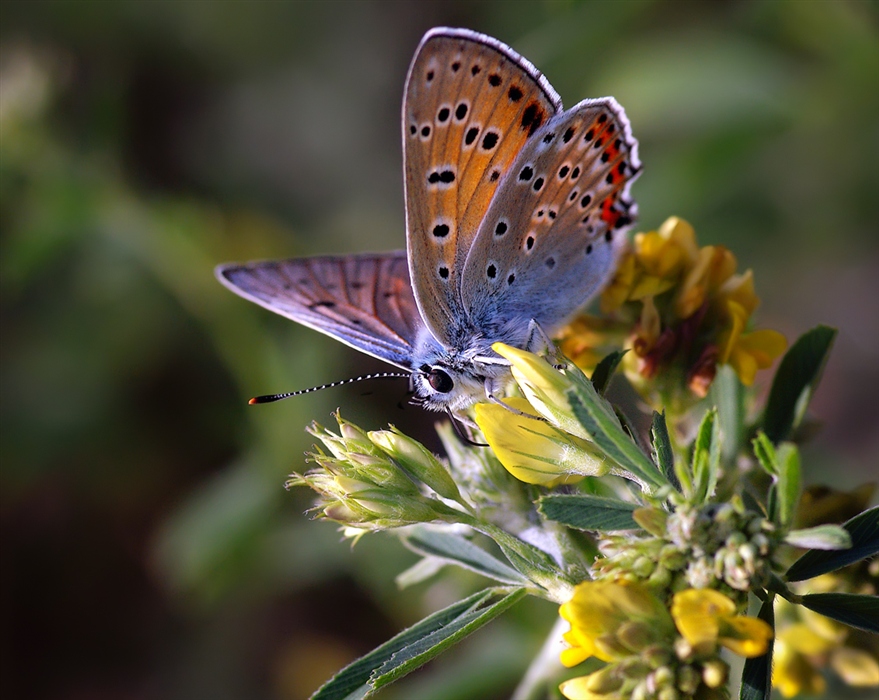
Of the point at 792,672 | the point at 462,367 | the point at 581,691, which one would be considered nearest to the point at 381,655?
the point at 581,691

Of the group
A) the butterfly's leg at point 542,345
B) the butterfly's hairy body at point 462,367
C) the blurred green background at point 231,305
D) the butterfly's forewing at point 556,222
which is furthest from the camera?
the blurred green background at point 231,305

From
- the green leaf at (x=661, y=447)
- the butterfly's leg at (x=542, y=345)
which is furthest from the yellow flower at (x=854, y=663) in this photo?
the butterfly's leg at (x=542, y=345)

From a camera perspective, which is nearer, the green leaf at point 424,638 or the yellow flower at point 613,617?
the yellow flower at point 613,617

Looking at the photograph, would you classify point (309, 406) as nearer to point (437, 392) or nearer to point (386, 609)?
point (386, 609)

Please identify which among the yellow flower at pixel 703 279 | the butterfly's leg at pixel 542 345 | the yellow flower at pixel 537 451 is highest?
the butterfly's leg at pixel 542 345

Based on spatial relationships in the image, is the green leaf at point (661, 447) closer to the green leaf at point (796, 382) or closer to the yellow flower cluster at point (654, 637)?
the yellow flower cluster at point (654, 637)

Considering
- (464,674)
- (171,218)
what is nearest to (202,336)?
(171,218)
